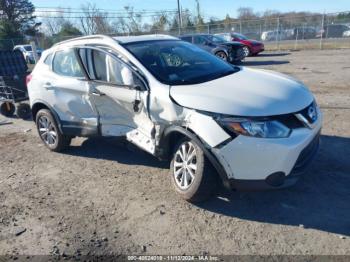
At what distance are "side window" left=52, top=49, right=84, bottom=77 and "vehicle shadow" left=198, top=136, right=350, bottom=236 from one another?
276 centimetres

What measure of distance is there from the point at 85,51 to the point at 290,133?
3.13 metres

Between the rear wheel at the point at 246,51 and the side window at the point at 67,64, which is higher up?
the side window at the point at 67,64

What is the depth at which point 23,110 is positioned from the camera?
8586 millimetres

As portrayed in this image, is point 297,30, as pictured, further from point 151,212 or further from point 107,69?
point 151,212

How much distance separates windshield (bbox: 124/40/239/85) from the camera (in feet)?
13.6

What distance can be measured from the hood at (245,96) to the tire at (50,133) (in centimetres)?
265

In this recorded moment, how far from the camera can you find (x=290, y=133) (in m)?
3.28

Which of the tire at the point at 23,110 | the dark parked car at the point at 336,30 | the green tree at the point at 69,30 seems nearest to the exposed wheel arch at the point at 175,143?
the tire at the point at 23,110

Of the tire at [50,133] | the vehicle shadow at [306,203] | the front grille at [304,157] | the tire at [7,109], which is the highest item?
the front grille at [304,157]

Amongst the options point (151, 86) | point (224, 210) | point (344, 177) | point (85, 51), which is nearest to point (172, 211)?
point (224, 210)

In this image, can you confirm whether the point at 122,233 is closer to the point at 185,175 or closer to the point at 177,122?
the point at 185,175

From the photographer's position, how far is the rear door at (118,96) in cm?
416

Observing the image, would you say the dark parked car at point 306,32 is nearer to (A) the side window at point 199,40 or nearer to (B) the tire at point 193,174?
(A) the side window at point 199,40

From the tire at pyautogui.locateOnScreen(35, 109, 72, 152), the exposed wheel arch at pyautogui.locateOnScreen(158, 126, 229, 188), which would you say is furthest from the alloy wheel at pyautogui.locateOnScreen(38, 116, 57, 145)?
the exposed wheel arch at pyautogui.locateOnScreen(158, 126, 229, 188)
